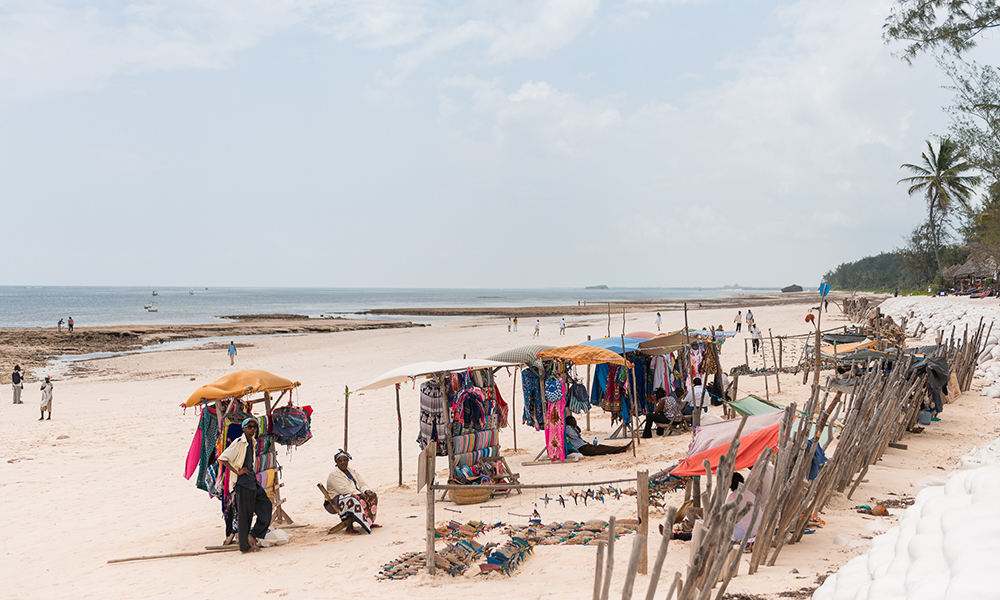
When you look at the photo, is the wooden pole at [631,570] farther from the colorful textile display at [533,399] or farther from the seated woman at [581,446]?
the seated woman at [581,446]

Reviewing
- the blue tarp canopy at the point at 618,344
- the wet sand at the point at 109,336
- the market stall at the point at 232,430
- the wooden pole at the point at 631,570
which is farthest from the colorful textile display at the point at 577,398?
the wet sand at the point at 109,336

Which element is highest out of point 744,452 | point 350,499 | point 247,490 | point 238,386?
point 238,386

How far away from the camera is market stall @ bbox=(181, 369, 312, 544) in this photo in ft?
24.2

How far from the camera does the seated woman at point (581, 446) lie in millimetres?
10781

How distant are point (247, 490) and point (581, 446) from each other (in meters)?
5.65

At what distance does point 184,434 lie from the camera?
14.2 meters

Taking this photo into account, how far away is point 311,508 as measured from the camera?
8.77 m

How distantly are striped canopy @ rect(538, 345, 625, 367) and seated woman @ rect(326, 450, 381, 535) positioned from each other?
3.82 meters

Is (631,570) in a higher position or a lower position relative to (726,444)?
higher

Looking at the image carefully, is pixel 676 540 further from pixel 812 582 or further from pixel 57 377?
pixel 57 377

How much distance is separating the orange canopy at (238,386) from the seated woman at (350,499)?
1.16 metres

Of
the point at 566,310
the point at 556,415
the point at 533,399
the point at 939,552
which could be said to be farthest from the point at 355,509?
the point at 566,310

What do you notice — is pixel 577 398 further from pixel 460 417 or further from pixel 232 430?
pixel 232 430

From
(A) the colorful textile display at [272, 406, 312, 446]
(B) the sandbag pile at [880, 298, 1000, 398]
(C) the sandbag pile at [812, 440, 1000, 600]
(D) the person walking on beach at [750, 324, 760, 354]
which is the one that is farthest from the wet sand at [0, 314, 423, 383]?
(B) the sandbag pile at [880, 298, 1000, 398]
